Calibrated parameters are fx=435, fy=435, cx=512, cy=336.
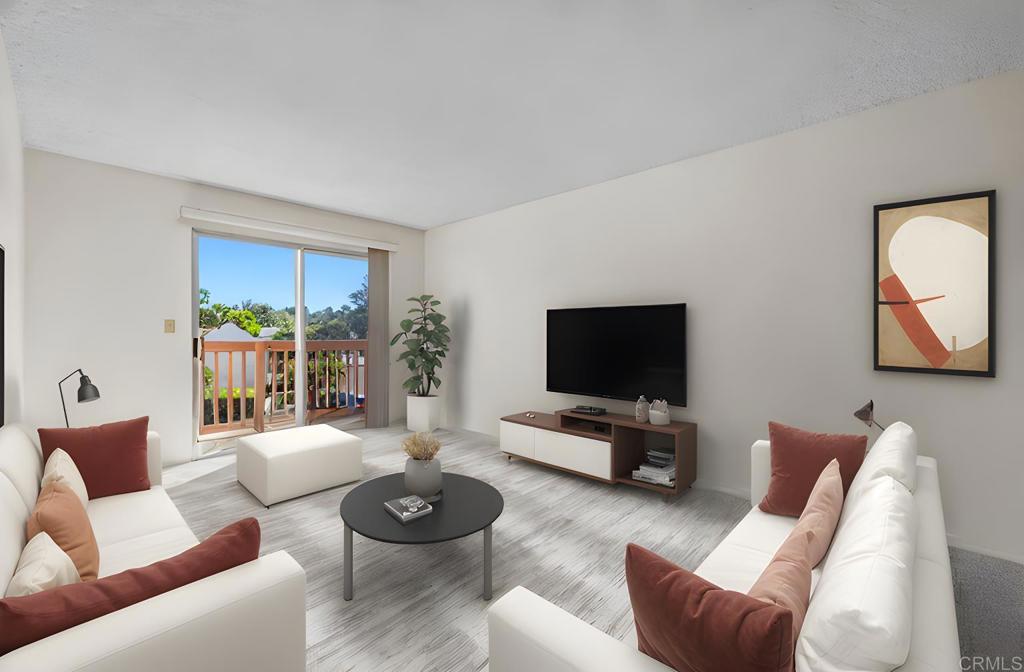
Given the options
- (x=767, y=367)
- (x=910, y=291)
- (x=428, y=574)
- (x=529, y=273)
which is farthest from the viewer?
(x=529, y=273)

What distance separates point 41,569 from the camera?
44.3 inches

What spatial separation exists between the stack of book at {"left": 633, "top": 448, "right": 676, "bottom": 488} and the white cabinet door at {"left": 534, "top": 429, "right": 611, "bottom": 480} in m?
0.26

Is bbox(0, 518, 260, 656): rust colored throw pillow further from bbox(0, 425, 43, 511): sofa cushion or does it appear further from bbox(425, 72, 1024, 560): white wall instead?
bbox(425, 72, 1024, 560): white wall

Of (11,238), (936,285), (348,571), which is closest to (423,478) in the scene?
(348,571)

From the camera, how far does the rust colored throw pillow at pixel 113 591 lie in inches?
36.1

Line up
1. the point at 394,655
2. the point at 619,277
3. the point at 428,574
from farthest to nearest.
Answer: the point at 619,277 < the point at 428,574 < the point at 394,655

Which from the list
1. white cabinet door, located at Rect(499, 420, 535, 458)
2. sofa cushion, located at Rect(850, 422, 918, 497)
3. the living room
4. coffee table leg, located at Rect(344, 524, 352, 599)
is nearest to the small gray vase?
the living room

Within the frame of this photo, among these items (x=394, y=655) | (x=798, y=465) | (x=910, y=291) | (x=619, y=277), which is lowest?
(x=394, y=655)

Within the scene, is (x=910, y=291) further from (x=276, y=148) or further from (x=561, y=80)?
(x=276, y=148)

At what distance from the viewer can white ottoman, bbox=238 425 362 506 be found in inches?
119

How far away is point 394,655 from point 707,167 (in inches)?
140

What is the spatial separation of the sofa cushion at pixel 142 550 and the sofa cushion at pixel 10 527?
0.98 ft

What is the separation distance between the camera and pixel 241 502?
10.1ft

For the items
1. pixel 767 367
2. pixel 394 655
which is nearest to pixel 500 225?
pixel 767 367
